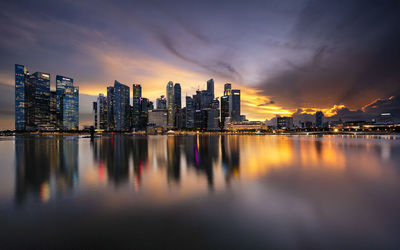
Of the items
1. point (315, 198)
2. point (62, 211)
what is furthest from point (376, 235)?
point (62, 211)

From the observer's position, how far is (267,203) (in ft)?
37.3

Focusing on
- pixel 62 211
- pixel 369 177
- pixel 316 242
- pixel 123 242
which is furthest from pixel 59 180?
pixel 369 177

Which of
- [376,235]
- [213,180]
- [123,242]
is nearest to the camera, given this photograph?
[123,242]

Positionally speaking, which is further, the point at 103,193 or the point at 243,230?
the point at 103,193

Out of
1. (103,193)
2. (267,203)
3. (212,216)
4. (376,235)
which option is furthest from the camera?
(103,193)

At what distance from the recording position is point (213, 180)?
16.4 metres

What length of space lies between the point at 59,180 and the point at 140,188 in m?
8.16

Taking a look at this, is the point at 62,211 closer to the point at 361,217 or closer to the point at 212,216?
the point at 212,216

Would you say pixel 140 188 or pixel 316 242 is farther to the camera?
pixel 140 188

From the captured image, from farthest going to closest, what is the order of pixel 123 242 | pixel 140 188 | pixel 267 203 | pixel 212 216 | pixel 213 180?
pixel 213 180 < pixel 140 188 < pixel 267 203 < pixel 212 216 < pixel 123 242

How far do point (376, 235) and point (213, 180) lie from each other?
10.6m

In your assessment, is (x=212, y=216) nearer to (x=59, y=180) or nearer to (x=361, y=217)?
(x=361, y=217)

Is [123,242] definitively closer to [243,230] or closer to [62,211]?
[243,230]

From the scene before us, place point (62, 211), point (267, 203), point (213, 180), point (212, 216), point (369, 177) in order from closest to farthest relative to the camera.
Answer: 1. point (212, 216)
2. point (62, 211)
3. point (267, 203)
4. point (213, 180)
5. point (369, 177)
